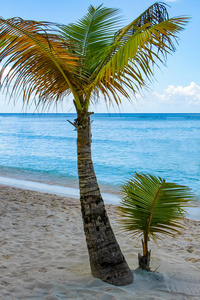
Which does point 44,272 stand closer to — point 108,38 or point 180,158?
point 108,38

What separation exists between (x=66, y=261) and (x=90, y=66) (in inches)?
102

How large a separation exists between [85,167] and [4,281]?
1585 millimetres

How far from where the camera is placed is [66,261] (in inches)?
159

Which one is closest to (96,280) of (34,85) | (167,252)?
(167,252)

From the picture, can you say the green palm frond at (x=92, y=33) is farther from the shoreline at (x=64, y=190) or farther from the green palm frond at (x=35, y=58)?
the shoreline at (x=64, y=190)

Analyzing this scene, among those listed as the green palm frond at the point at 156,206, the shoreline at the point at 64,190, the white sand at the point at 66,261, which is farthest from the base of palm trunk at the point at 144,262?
the shoreline at the point at 64,190

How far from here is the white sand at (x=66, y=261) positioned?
2.99m

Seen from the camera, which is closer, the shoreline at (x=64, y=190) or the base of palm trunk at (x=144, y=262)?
the base of palm trunk at (x=144, y=262)

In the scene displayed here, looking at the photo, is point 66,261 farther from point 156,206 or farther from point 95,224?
point 156,206

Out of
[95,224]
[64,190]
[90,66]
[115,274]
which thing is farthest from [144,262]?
[64,190]

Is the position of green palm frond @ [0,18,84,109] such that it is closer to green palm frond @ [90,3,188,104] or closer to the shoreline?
green palm frond @ [90,3,188,104]

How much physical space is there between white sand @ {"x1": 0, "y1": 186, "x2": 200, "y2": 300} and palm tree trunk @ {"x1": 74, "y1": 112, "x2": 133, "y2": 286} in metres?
0.15

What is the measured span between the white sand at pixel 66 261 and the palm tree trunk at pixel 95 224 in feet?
0.48

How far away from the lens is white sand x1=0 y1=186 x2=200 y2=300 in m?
2.99
